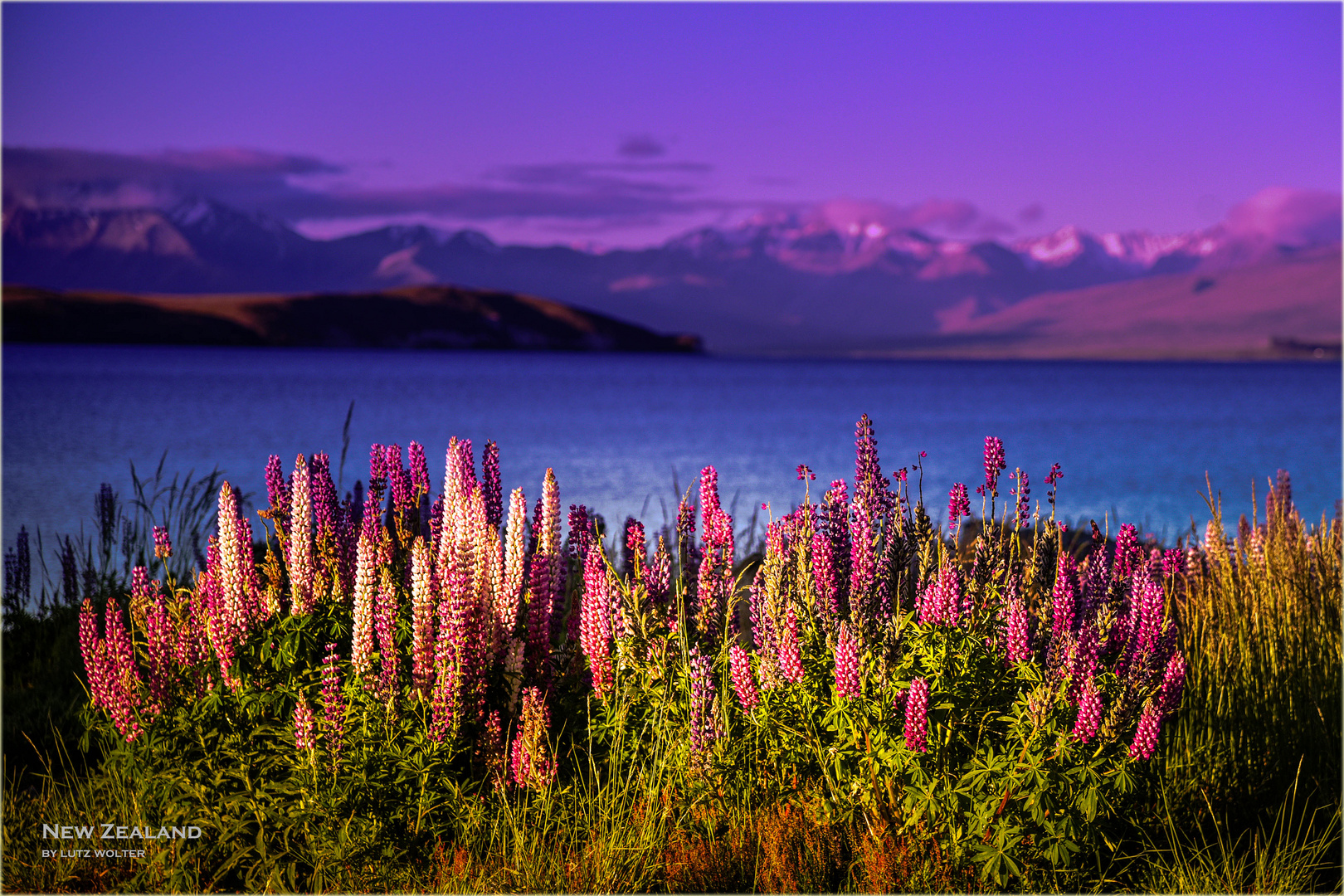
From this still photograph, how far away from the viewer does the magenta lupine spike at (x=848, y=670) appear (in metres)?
3.49

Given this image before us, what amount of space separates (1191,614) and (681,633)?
3854mm

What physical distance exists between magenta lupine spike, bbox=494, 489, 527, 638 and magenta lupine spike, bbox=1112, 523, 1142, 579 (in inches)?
88.1

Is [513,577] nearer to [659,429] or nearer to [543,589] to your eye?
[543,589]

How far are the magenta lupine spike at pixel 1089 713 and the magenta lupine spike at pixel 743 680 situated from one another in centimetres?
103

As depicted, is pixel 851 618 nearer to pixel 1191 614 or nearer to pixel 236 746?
pixel 236 746

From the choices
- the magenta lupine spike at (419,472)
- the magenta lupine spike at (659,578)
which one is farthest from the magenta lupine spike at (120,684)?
the magenta lupine spike at (659,578)

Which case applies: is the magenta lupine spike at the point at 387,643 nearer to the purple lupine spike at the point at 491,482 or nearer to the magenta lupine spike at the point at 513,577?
the magenta lupine spike at the point at 513,577

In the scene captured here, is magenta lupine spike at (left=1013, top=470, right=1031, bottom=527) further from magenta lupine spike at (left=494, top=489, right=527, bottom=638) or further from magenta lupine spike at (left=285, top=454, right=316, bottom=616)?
magenta lupine spike at (left=285, top=454, right=316, bottom=616)

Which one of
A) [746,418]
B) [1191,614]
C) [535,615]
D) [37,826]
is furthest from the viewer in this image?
[746,418]

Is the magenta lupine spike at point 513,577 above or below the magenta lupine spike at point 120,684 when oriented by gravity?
above

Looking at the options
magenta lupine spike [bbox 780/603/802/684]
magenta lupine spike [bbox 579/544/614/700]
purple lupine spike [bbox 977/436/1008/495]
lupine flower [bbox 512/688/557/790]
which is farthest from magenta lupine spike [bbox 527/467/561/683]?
purple lupine spike [bbox 977/436/1008/495]

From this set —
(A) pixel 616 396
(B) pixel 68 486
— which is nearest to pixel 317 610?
(B) pixel 68 486

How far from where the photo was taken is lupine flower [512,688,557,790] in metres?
3.69

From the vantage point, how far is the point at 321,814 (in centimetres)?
372
